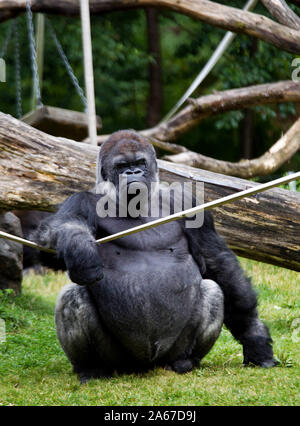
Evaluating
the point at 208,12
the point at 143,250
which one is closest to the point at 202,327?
the point at 143,250

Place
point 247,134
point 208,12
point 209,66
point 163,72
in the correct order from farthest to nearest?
point 163,72
point 247,134
point 209,66
point 208,12

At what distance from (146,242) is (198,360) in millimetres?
824

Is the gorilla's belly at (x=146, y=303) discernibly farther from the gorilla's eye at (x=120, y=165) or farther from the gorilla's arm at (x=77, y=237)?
the gorilla's eye at (x=120, y=165)

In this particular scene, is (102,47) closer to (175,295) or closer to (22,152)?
(22,152)

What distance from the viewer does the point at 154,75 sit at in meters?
11.6

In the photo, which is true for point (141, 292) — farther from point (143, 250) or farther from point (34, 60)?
point (34, 60)

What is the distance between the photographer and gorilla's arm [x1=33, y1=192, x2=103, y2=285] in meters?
3.46

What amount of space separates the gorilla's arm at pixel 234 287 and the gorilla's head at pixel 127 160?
1.57ft

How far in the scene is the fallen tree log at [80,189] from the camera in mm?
4598

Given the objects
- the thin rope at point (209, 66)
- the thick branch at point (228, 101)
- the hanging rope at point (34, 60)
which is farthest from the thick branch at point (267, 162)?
the hanging rope at point (34, 60)

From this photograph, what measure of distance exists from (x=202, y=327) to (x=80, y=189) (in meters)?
1.37

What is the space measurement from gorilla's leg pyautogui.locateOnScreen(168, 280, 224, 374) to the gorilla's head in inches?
29.7

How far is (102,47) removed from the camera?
10.3 metres
